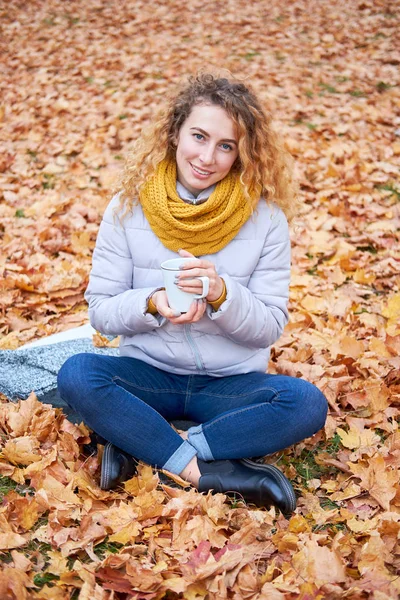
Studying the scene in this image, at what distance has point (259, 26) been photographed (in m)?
9.02

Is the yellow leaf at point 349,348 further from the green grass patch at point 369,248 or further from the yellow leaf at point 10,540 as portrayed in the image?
the yellow leaf at point 10,540

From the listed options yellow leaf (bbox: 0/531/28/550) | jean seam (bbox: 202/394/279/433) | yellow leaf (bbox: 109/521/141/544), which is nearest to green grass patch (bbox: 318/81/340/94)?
jean seam (bbox: 202/394/279/433)

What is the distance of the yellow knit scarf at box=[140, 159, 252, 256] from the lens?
7.78 feet

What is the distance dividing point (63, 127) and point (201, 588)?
5424 millimetres

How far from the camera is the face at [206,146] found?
7.72 feet

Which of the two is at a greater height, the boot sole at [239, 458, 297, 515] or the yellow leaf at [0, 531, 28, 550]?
the yellow leaf at [0, 531, 28, 550]

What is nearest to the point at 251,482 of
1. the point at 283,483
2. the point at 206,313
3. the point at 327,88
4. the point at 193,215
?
the point at 283,483

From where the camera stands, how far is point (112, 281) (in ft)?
8.22

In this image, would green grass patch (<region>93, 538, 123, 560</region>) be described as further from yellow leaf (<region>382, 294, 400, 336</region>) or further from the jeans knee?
yellow leaf (<region>382, 294, 400, 336</region>)

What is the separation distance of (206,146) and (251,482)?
1218 millimetres

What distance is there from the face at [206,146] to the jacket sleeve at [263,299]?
1.03ft

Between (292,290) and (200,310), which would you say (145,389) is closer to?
(200,310)

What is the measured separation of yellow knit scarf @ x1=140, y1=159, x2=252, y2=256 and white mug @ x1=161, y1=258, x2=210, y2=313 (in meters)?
0.27

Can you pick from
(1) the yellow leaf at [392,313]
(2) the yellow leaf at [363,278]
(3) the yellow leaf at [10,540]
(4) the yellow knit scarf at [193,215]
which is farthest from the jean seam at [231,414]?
(2) the yellow leaf at [363,278]
